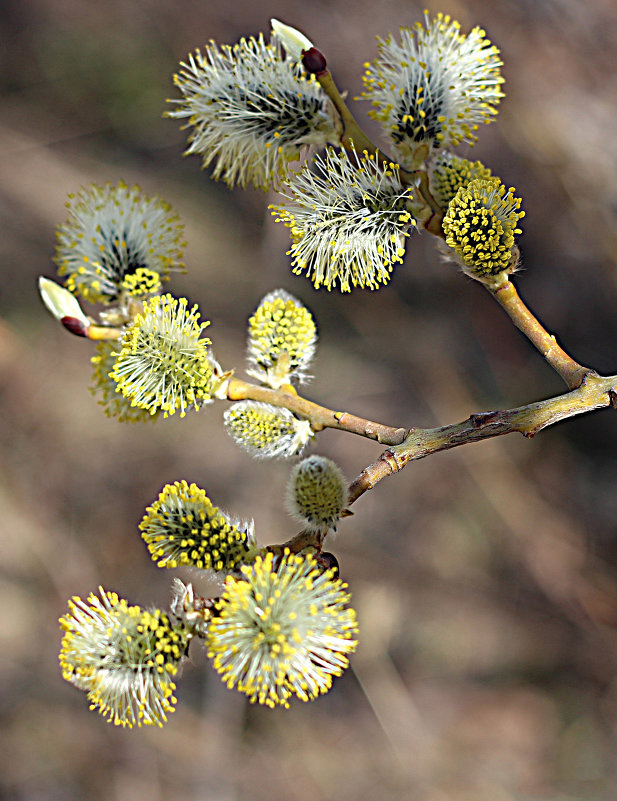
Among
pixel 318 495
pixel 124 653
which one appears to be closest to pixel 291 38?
pixel 318 495

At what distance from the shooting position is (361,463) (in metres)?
2.98

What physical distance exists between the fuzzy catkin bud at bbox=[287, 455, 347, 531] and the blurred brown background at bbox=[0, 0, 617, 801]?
1872 mm

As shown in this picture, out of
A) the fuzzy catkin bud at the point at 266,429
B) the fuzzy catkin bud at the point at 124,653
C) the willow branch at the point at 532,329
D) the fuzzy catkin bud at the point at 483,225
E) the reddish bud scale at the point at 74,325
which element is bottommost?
the fuzzy catkin bud at the point at 124,653

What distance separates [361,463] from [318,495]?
1.96m

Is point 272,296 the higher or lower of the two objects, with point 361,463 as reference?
higher

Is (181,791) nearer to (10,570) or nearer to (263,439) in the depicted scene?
(10,570)

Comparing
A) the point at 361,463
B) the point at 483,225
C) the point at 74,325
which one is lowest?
the point at 361,463

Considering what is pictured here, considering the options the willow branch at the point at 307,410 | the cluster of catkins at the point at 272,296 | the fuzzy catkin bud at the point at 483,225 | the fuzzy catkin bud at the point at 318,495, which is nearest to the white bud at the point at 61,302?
the cluster of catkins at the point at 272,296

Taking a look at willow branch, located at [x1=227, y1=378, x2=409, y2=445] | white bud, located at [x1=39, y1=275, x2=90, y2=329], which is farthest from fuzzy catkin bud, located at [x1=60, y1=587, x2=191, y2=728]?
white bud, located at [x1=39, y1=275, x2=90, y2=329]

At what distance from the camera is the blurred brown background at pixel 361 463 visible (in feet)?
8.89

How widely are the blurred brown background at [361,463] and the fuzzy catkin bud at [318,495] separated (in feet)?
6.14

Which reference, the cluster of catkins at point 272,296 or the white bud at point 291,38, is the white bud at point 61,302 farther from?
the white bud at point 291,38

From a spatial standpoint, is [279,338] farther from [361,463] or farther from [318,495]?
[361,463]

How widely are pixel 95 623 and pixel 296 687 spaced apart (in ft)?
0.99
